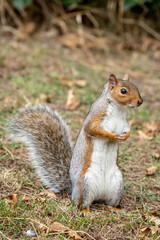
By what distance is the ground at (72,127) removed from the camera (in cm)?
235

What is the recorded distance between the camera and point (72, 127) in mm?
4027

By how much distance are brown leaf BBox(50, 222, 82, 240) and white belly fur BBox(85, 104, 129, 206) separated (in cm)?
41

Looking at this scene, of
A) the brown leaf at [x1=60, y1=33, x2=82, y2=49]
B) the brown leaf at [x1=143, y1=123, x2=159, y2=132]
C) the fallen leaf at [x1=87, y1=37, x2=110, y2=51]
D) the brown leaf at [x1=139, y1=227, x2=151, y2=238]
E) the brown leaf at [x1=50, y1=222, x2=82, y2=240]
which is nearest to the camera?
the brown leaf at [x1=50, y1=222, x2=82, y2=240]

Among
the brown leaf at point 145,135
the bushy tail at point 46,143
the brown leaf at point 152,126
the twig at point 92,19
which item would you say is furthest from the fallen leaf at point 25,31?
the bushy tail at point 46,143

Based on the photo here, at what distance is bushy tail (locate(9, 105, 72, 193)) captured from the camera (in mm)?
2801

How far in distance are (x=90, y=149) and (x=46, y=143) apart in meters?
Result: 0.44

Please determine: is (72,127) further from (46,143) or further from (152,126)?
(46,143)

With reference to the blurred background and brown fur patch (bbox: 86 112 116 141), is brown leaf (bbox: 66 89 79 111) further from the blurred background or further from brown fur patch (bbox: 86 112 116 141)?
brown fur patch (bbox: 86 112 116 141)

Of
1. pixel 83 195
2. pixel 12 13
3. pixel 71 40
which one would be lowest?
pixel 83 195

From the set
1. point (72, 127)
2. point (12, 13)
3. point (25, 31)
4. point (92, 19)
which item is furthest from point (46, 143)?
point (92, 19)

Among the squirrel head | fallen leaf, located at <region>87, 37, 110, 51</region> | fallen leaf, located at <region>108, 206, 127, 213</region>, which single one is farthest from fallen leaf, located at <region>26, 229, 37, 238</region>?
fallen leaf, located at <region>87, 37, 110, 51</region>

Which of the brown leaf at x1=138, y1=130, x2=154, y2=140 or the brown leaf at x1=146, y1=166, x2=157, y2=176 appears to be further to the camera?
the brown leaf at x1=138, y1=130, x2=154, y2=140

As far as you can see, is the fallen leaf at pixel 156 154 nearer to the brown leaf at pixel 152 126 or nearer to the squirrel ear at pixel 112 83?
the brown leaf at pixel 152 126

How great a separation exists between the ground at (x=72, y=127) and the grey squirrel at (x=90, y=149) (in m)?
0.13
